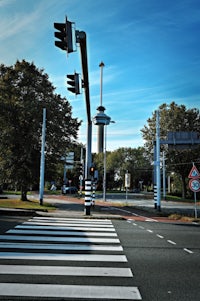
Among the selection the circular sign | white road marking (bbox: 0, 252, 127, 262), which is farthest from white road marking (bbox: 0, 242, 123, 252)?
the circular sign

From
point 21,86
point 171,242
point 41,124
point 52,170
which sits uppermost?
point 21,86

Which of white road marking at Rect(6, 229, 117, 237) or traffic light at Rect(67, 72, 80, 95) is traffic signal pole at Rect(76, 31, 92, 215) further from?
white road marking at Rect(6, 229, 117, 237)

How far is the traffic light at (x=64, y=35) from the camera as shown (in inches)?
280

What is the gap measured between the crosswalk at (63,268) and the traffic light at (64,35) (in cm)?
497

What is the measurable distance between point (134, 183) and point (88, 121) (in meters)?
90.3

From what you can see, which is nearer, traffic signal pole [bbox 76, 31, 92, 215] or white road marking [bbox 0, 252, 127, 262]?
white road marking [bbox 0, 252, 127, 262]

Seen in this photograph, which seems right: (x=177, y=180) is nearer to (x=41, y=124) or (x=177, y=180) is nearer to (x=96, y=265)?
(x=41, y=124)

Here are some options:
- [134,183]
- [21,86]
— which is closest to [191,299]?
[21,86]

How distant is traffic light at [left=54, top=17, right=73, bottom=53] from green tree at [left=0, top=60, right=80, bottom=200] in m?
19.3

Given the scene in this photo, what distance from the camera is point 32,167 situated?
26.9m

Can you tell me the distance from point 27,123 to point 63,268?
74.8 feet

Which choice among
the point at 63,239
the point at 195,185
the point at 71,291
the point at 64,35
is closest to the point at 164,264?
the point at 71,291

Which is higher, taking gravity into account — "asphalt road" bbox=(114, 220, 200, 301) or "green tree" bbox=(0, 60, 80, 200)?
"green tree" bbox=(0, 60, 80, 200)

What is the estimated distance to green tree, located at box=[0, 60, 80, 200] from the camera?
2605 cm
